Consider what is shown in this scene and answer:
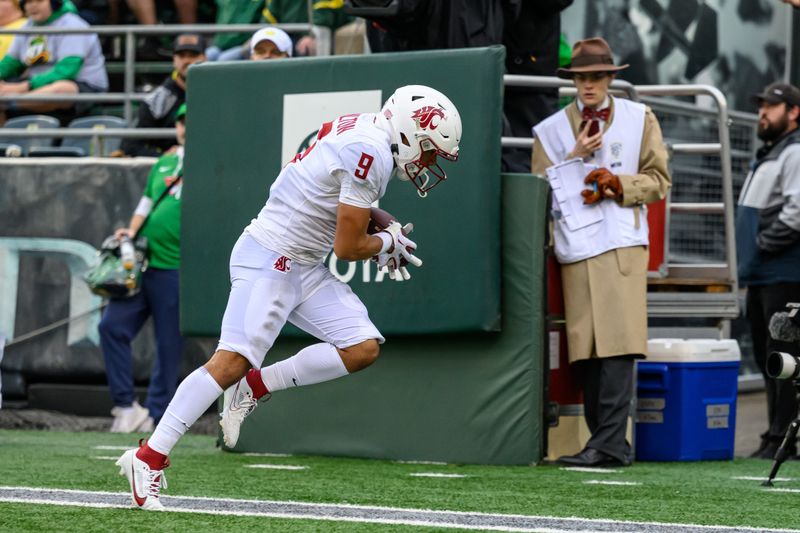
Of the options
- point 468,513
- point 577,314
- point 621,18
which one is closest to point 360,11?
point 577,314

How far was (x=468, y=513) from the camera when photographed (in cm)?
599

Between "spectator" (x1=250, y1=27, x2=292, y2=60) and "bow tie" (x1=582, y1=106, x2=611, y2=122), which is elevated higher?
"spectator" (x1=250, y1=27, x2=292, y2=60)

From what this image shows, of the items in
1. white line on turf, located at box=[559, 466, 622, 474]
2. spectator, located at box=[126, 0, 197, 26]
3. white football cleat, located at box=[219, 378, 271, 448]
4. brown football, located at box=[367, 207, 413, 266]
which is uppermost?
spectator, located at box=[126, 0, 197, 26]

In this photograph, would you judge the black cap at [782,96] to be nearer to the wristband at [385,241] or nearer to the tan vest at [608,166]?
the tan vest at [608,166]

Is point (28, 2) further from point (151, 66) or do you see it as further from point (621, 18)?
point (621, 18)

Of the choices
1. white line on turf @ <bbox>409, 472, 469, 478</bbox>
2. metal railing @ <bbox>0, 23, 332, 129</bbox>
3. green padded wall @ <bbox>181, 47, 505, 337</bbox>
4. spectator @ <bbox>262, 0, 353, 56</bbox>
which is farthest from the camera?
metal railing @ <bbox>0, 23, 332, 129</bbox>

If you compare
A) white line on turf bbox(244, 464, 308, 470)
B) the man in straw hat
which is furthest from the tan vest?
white line on turf bbox(244, 464, 308, 470)

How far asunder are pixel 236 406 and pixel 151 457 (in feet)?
2.28

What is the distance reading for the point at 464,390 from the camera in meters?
8.33

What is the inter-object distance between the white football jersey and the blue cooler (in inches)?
113

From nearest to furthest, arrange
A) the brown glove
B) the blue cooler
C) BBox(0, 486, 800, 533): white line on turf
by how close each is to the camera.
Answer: BBox(0, 486, 800, 533): white line on turf
the brown glove
the blue cooler

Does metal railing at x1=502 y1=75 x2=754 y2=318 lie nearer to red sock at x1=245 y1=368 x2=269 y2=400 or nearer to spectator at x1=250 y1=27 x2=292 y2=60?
spectator at x1=250 y1=27 x2=292 y2=60

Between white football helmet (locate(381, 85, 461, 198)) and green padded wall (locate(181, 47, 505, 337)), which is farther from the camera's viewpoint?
green padded wall (locate(181, 47, 505, 337))

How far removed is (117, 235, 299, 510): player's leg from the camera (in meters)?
6.05
